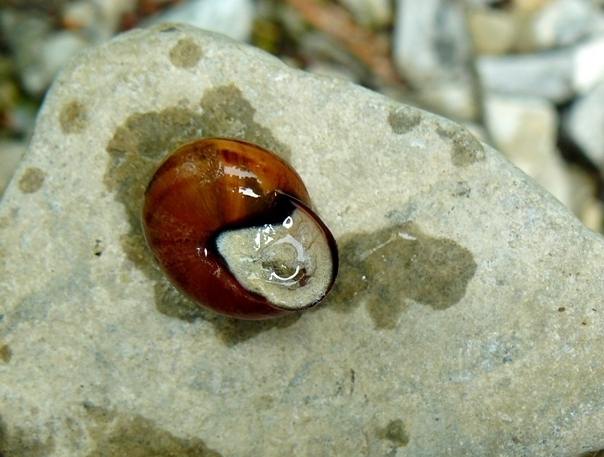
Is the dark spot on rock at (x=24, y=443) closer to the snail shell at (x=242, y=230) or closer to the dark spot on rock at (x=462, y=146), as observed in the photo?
the snail shell at (x=242, y=230)

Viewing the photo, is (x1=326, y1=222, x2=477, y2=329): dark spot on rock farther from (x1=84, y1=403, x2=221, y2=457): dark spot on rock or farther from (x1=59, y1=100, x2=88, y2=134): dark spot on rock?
(x1=59, y1=100, x2=88, y2=134): dark spot on rock

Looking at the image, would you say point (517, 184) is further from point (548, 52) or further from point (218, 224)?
point (548, 52)

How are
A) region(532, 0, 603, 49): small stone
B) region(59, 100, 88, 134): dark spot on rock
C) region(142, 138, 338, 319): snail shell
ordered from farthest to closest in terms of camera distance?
region(532, 0, 603, 49): small stone → region(59, 100, 88, 134): dark spot on rock → region(142, 138, 338, 319): snail shell

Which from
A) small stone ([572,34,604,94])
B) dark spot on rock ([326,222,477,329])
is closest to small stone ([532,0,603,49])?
small stone ([572,34,604,94])

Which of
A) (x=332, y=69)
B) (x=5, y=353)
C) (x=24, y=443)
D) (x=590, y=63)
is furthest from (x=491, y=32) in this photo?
(x=24, y=443)

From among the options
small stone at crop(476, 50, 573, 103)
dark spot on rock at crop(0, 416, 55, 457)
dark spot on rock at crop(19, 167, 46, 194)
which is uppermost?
dark spot on rock at crop(19, 167, 46, 194)

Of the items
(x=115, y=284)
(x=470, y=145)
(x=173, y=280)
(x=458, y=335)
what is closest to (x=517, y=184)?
(x=470, y=145)

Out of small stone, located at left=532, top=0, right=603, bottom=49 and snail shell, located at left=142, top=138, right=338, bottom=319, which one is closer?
snail shell, located at left=142, top=138, right=338, bottom=319

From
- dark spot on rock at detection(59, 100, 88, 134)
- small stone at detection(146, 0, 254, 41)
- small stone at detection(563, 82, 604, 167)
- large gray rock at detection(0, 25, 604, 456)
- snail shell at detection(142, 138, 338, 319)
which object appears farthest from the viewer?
small stone at detection(563, 82, 604, 167)

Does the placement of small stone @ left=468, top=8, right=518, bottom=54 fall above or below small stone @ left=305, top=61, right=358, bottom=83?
above
